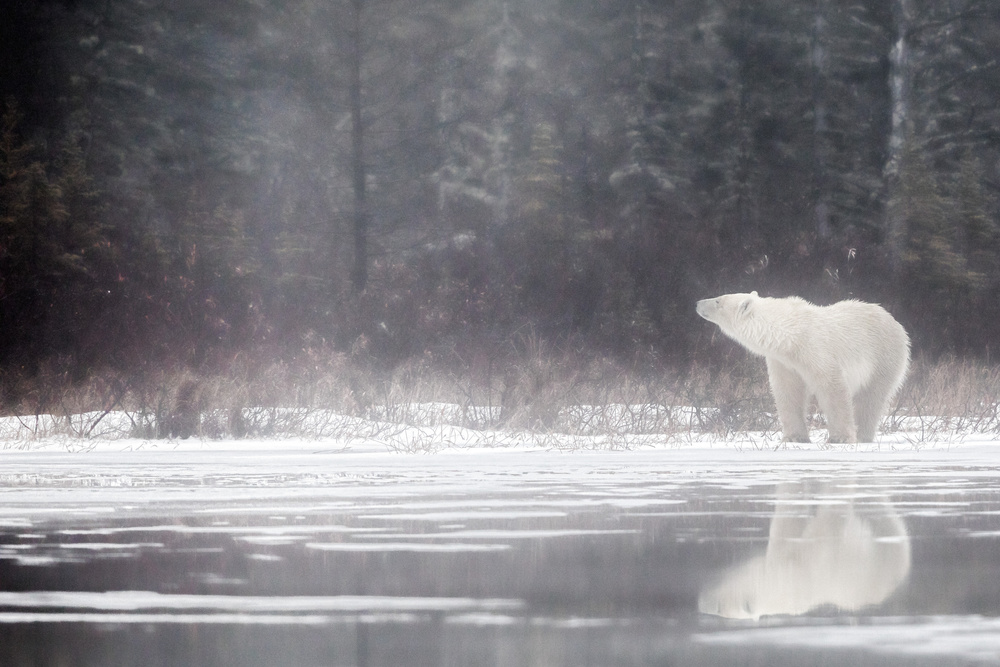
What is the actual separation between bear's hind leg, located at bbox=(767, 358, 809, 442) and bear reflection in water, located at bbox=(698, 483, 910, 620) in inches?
212

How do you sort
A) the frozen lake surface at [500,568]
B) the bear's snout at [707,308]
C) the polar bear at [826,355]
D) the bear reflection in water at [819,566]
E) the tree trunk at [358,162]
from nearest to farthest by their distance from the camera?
the frozen lake surface at [500,568] < the bear reflection in water at [819,566] < the polar bear at [826,355] < the bear's snout at [707,308] < the tree trunk at [358,162]

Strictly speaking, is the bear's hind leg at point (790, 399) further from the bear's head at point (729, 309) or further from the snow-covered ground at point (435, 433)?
the bear's head at point (729, 309)

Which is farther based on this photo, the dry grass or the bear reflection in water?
the dry grass

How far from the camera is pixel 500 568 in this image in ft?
18.8

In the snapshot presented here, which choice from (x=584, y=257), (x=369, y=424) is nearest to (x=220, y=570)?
(x=369, y=424)

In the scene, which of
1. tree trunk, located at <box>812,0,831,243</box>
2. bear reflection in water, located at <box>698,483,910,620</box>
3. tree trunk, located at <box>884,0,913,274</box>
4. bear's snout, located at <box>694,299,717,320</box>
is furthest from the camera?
tree trunk, located at <box>812,0,831,243</box>

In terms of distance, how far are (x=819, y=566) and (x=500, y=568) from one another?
1.27 m

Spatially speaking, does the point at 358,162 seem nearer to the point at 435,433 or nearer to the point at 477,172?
the point at 477,172

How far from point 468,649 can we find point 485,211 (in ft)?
87.2

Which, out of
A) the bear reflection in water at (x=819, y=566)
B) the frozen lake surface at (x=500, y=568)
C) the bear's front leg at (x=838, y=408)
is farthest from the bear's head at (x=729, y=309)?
the bear reflection in water at (x=819, y=566)

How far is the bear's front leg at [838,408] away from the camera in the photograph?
12.9 m

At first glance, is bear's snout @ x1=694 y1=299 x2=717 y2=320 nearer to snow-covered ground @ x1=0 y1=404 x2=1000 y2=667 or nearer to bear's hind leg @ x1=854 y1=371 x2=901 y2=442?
bear's hind leg @ x1=854 y1=371 x2=901 y2=442

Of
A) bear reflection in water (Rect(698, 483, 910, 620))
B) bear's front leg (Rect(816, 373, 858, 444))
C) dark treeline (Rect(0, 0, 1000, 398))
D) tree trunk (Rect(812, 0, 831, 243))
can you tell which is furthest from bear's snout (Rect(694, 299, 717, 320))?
tree trunk (Rect(812, 0, 831, 243))

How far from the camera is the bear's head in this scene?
44.6 feet
